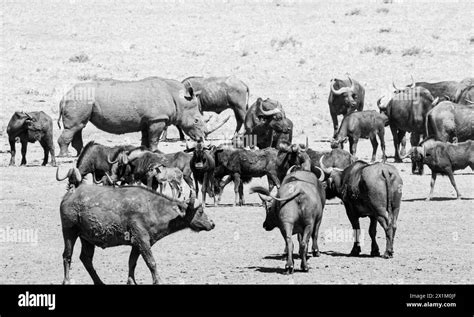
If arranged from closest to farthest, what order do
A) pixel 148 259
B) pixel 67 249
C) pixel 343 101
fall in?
1. pixel 148 259
2. pixel 67 249
3. pixel 343 101

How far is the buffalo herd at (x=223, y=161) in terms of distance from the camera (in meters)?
15.2

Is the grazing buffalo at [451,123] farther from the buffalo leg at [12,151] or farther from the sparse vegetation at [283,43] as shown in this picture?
the sparse vegetation at [283,43]

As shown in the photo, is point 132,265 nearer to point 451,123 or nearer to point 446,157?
point 446,157

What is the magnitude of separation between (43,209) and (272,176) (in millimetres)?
3955

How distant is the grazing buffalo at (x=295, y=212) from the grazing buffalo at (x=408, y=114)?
12.7 m

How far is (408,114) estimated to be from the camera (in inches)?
1166

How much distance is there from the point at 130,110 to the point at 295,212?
38.6 feet

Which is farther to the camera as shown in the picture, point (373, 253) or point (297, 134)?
point (297, 134)

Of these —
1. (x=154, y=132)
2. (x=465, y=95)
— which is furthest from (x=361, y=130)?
(x=154, y=132)

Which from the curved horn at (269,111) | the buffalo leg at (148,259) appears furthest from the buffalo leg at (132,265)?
the curved horn at (269,111)

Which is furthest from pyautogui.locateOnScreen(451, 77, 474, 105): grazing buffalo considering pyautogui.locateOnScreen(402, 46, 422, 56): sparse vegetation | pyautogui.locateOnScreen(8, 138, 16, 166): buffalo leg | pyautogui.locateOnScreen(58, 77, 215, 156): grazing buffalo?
pyautogui.locateOnScreen(8, 138, 16, 166): buffalo leg

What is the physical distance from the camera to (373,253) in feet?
58.4
